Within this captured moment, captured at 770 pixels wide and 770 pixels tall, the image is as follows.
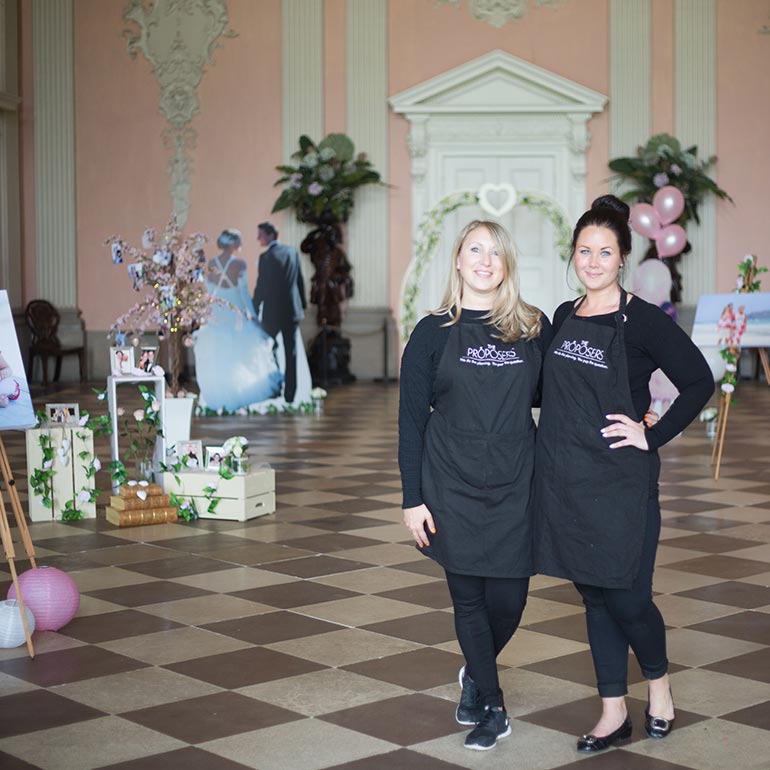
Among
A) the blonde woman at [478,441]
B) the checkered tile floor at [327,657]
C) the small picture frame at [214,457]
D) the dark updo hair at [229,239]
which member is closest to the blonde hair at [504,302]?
the blonde woman at [478,441]

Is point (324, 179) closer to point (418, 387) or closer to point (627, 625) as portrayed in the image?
point (418, 387)

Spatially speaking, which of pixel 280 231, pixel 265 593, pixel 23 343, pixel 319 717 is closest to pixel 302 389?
pixel 280 231

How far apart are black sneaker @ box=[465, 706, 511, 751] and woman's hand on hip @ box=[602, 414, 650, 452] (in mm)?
741

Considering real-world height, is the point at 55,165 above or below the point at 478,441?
above

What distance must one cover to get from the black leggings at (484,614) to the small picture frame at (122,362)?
3.93 m

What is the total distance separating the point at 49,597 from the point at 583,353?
6.77ft

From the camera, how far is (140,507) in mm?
6133

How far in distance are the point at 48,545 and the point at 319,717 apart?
8.75 feet

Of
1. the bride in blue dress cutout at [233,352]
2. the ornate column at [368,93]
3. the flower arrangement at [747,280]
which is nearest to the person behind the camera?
the flower arrangement at [747,280]

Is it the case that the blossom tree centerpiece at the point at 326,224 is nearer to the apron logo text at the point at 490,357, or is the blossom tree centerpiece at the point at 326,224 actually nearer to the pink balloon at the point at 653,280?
the pink balloon at the point at 653,280

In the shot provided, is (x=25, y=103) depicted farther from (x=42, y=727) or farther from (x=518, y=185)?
(x=42, y=727)

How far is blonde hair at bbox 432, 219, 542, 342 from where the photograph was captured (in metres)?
2.99

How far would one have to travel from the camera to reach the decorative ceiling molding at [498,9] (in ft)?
50.6

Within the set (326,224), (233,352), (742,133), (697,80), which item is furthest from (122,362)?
(742,133)
